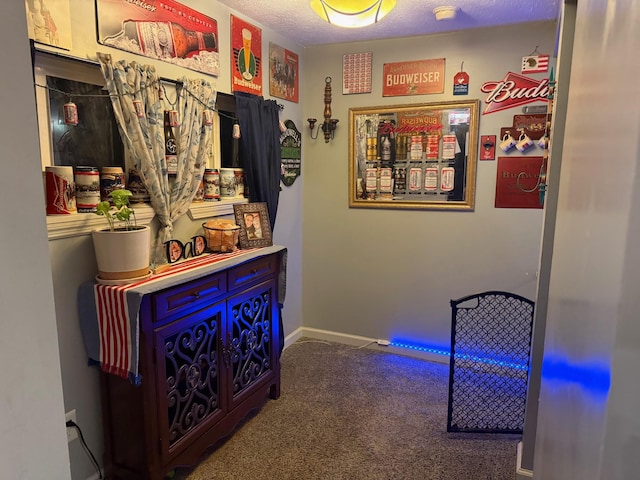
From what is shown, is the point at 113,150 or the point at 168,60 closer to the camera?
the point at 113,150

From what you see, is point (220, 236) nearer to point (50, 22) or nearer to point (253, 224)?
Result: point (253, 224)

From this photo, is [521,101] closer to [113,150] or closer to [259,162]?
[259,162]

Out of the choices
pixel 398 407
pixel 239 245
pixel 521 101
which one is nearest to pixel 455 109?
pixel 521 101

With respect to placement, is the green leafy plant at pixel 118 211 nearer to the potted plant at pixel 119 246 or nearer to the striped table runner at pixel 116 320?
the potted plant at pixel 119 246

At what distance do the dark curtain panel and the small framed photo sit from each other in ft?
0.44

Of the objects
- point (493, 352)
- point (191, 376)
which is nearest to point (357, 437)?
point (191, 376)

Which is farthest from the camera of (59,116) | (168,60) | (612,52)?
(168,60)

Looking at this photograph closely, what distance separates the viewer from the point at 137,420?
1.87 metres

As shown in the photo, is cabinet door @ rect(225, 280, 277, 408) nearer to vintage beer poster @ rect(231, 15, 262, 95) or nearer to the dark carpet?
the dark carpet

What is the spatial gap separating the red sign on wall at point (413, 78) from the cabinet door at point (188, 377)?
2040mm

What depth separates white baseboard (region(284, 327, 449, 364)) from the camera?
11.1ft

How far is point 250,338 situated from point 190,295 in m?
0.60

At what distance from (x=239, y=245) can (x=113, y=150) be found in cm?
85

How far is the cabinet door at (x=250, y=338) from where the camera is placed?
91.3 inches
